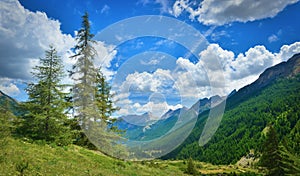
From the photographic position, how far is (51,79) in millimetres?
25016

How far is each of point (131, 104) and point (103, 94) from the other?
17066 mm

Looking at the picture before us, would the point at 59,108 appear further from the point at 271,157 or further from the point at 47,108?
the point at 271,157

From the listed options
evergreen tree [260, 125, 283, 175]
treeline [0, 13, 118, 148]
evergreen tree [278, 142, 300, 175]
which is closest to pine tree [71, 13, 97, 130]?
treeline [0, 13, 118, 148]

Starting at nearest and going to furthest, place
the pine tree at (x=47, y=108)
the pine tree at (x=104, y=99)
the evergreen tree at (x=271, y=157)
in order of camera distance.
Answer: the pine tree at (x=47, y=108)
the pine tree at (x=104, y=99)
the evergreen tree at (x=271, y=157)

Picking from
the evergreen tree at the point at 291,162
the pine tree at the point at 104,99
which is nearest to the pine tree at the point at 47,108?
the pine tree at the point at 104,99

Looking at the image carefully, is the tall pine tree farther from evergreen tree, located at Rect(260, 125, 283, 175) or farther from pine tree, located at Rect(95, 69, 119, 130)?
evergreen tree, located at Rect(260, 125, 283, 175)

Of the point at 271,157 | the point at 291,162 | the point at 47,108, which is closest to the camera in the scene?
the point at 47,108

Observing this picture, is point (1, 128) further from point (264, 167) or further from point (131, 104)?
point (264, 167)

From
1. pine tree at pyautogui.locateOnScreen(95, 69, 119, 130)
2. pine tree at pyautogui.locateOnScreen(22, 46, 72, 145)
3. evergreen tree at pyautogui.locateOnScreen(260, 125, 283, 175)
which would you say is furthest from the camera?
evergreen tree at pyautogui.locateOnScreen(260, 125, 283, 175)

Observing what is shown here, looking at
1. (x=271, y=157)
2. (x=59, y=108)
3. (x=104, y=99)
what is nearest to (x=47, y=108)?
(x=59, y=108)

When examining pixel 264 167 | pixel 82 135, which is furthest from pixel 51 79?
pixel 264 167

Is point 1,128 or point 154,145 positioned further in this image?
point 154,145

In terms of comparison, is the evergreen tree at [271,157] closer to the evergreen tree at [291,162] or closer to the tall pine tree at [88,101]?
the evergreen tree at [291,162]

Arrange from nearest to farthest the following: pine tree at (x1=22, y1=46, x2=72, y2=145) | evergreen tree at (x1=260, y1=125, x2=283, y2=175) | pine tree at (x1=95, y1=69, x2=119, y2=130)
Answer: pine tree at (x1=22, y1=46, x2=72, y2=145) → pine tree at (x1=95, y1=69, x2=119, y2=130) → evergreen tree at (x1=260, y1=125, x2=283, y2=175)
